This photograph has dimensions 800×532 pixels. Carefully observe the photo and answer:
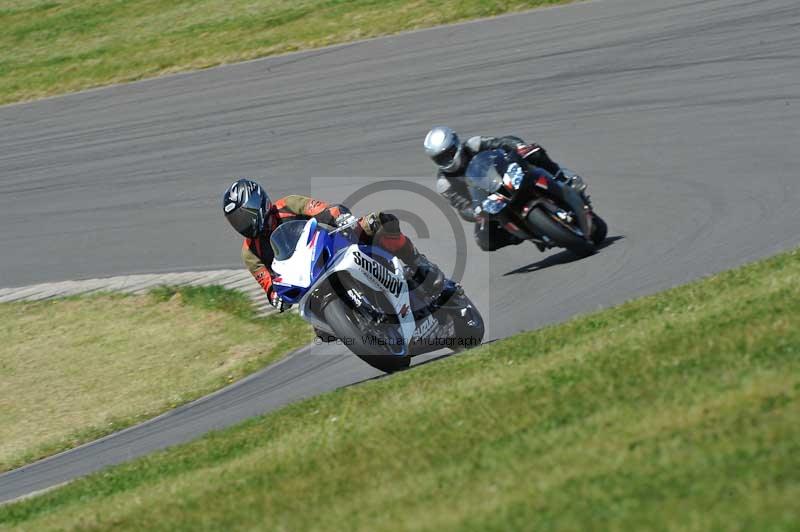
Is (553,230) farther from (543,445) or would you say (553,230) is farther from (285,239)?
(543,445)

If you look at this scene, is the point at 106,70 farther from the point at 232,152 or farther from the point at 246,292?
the point at 246,292

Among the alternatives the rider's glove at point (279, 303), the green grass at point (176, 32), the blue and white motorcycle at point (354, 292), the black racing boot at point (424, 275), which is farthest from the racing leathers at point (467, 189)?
the green grass at point (176, 32)

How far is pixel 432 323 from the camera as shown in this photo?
9.75 m

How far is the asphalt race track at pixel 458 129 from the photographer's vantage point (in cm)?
1088

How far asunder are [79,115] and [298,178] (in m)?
6.88

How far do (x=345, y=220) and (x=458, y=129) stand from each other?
7.61 m

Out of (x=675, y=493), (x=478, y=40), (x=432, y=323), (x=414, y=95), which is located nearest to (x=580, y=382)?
(x=675, y=493)

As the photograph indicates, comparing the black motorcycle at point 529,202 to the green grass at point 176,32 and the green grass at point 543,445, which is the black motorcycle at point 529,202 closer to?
the green grass at point 543,445

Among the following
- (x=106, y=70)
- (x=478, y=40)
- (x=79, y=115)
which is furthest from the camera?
(x=106, y=70)

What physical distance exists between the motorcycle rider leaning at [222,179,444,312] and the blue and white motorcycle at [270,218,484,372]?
0.40 ft

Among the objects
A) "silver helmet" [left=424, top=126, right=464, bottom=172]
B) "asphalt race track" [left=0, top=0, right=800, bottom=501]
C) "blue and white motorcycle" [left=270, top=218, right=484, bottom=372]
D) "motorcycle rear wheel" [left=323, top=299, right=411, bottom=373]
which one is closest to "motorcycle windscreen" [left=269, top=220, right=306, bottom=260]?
"blue and white motorcycle" [left=270, top=218, right=484, bottom=372]

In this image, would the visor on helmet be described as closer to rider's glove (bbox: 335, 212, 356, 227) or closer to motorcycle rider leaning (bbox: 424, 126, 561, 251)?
motorcycle rider leaning (bbox: 424, 126, 561, 251)

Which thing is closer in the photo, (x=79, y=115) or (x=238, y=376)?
(x=238, y=376)

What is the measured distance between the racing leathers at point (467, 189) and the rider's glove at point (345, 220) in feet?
8.56
